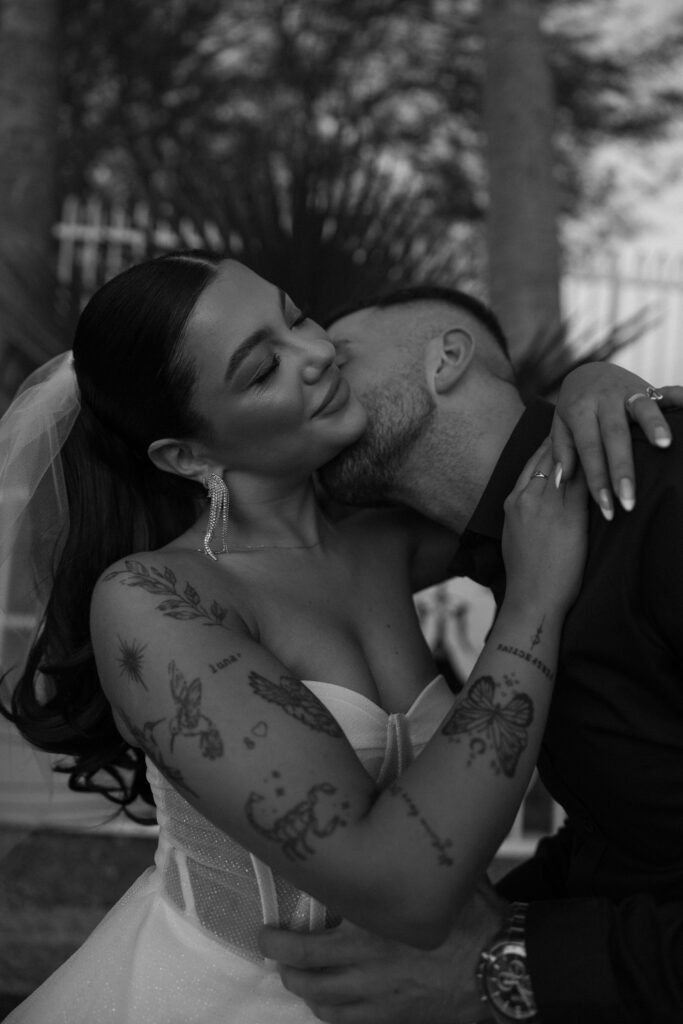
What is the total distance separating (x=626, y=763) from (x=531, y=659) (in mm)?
292

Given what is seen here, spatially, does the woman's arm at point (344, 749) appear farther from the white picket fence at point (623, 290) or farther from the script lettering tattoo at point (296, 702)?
the white picket fence at point (623, 290)

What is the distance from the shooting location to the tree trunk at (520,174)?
5395 mm

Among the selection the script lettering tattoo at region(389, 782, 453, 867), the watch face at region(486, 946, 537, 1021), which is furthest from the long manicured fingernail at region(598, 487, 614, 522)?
the watch face at region(486, 946, 537, 1021)

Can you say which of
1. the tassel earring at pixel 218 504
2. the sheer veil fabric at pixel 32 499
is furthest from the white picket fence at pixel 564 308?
the tassel earring at pixel 218 504

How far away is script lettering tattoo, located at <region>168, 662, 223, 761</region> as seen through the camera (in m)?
1.90

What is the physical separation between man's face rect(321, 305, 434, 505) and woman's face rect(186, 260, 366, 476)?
0.08 m

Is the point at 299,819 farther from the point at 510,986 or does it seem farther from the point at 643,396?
the point at 643,396

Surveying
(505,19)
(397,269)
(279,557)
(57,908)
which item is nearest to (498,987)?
(279,557)

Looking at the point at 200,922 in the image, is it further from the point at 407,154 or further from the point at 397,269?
the point at 407,154

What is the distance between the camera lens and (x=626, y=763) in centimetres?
206

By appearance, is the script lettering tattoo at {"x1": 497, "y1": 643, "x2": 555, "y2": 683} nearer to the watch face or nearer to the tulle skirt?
the watch face

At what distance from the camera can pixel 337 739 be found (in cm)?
196

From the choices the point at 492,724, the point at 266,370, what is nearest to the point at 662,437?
the point at 492,724

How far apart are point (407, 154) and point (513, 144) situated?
6.28 m
